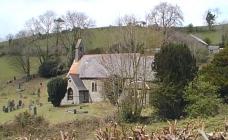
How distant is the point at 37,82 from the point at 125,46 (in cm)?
3395

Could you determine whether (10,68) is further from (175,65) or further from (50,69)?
(175,65)

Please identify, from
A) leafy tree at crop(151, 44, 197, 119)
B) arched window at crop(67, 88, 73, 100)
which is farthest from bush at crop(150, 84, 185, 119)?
arched window at crop(67, 88, 73, 100)

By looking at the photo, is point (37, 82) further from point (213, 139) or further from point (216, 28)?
point (213, 139)

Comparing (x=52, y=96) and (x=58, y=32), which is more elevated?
(x=58, y=32)

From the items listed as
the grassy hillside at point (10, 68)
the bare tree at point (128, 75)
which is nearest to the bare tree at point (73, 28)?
the grassy hillside at point (10, 68)

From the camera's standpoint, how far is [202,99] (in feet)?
96.6

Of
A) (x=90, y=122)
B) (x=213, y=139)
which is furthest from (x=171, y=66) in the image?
(x=213, y=139)

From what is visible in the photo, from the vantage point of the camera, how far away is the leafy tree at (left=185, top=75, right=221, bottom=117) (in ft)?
94.8

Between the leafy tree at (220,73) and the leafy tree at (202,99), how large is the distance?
68.8 inches

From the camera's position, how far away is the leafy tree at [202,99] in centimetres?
2889

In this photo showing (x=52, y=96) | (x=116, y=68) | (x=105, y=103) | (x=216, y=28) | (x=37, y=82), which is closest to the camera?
(x=116, y=68)

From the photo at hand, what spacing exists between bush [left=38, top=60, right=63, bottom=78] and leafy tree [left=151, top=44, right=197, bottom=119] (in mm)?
41676

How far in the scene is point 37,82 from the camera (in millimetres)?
71688

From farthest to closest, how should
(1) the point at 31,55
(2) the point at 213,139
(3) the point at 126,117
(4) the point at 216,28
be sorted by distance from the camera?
(4) the point at 216,28, (1) the point at 31,55, (3) the point at 126,117, (2) the point at 213,139
